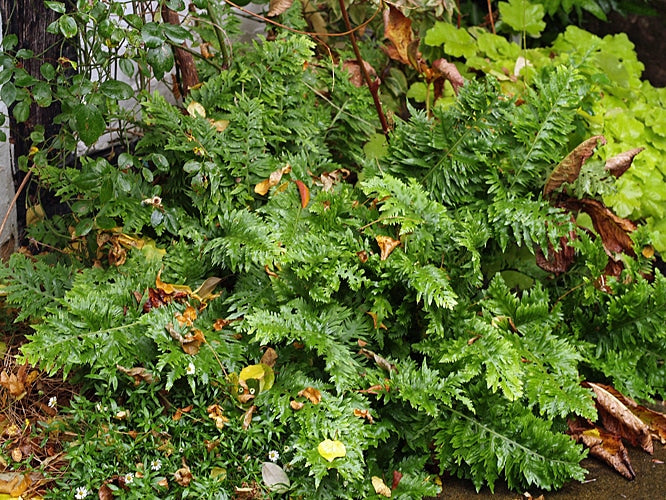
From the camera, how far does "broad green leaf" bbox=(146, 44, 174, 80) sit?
2359mm

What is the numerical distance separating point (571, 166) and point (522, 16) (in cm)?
154

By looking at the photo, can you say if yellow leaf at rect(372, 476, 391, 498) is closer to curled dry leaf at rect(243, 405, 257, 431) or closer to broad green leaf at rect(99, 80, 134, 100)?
curled dry leaf at rect(243, 405, 257, 431)

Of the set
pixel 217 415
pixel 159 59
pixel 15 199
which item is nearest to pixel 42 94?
pixel 159 59

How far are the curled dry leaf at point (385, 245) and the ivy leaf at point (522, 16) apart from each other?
208 cm

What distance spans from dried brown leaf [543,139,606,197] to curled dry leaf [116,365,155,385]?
5.78ft

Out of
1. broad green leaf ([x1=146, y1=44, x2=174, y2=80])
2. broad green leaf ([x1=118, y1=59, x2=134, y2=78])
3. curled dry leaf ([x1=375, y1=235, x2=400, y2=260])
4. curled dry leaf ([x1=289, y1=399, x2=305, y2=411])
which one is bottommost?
curled dry leaf ([x1=289, y1=399, x2=305, y2=411])

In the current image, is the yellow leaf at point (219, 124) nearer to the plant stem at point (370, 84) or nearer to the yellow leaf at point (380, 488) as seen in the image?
the plant stem at point (370, 84)

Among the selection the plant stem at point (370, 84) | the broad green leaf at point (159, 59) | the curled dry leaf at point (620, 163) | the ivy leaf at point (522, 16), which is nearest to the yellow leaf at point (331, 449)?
the broad green leaf at point (159, 59)

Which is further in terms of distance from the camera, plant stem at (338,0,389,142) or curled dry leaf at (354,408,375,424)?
plant stem at (338,0,389,142)

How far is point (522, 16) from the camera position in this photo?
13.3 feet

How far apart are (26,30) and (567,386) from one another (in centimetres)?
250

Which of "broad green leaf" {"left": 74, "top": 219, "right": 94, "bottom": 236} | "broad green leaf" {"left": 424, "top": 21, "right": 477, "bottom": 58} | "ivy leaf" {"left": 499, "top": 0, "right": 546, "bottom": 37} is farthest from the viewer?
"ivy leaf" {"left": 499, "top": 0, "right": 546, "bottom": 37}

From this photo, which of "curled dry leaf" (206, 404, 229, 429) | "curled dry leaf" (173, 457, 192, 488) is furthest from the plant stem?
"curled dry leaf" (173, 457, 192, 488)

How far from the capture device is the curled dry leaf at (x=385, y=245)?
99.5 inches
